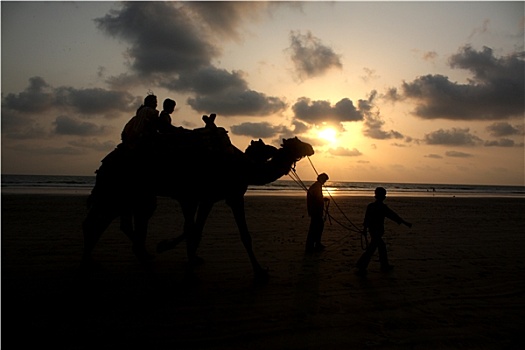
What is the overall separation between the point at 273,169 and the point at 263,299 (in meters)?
2.52

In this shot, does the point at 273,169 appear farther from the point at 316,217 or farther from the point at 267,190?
the point at 267,190

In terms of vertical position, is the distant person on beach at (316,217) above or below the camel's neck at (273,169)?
below

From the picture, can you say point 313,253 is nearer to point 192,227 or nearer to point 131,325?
point 192,227

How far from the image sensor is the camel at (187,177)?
263 inches

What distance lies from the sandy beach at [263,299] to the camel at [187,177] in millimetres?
684

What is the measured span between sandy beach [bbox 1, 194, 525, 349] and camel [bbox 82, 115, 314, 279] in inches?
26.9

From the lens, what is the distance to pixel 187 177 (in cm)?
721

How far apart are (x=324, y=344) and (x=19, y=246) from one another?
8424mm

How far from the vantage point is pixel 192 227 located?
732cm

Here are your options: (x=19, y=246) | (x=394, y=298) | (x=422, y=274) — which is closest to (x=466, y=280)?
(x=422, y=274)

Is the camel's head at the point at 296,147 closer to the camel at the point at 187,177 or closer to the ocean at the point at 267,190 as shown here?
the camel at the point at 187,177

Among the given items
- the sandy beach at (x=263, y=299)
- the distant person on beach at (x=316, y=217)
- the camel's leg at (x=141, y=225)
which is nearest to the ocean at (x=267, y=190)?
the distant person on beach at (x=316, y=217)

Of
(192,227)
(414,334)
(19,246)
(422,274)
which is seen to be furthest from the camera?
(19,246)

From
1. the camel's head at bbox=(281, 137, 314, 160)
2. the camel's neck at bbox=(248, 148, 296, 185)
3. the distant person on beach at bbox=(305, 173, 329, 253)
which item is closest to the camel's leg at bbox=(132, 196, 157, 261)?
the camel's neck at bbox=(248, 148, 296, 185)
